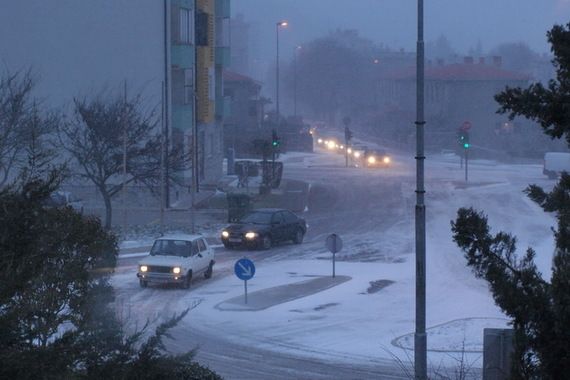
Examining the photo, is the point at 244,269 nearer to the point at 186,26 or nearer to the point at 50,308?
the point at 50,308

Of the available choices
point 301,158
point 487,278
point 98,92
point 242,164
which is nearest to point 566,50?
point 487,278

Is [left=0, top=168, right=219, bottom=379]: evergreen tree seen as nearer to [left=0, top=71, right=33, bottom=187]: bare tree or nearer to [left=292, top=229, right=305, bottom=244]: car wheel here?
[left=0, top=71, right=33, bottom=187]: bare tree

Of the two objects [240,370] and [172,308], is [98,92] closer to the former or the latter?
[172,308]

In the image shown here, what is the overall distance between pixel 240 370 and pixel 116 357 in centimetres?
856

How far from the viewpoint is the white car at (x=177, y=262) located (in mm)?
23875

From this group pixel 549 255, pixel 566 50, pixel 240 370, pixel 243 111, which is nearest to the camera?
pixel 566 50

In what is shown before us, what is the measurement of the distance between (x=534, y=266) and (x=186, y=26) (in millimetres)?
38229

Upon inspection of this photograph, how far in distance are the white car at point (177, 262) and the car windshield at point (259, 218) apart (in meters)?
6.07

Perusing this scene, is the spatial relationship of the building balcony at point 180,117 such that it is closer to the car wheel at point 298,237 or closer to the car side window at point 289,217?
the car side window at point 289,217

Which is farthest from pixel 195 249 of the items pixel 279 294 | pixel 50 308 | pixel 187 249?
pixel 50 308

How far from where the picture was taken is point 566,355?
738 centimetres

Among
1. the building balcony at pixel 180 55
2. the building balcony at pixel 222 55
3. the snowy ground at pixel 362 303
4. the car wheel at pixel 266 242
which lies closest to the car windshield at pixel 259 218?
the car wheel at pixel 266 242

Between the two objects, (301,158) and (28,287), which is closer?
(28,287)

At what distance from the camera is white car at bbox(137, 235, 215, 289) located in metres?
23.9
